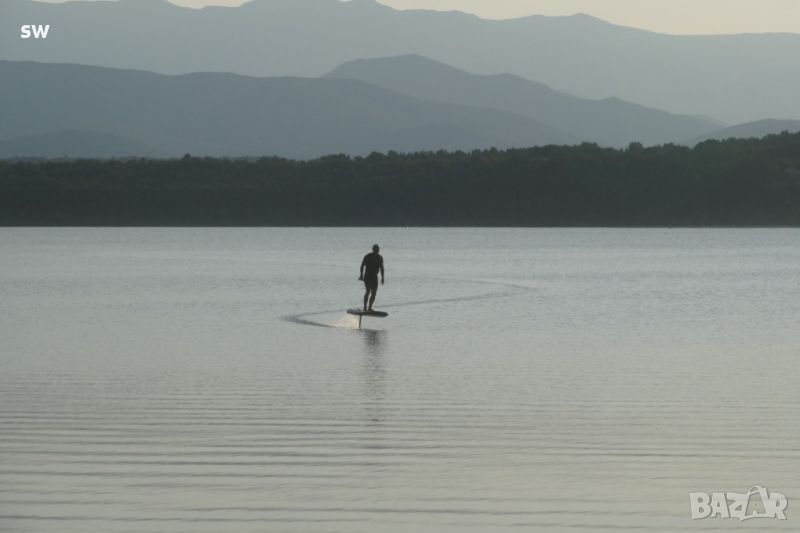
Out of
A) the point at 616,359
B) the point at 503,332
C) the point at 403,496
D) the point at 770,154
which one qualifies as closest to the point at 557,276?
the point at 503,332

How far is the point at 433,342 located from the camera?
31625 millimetres

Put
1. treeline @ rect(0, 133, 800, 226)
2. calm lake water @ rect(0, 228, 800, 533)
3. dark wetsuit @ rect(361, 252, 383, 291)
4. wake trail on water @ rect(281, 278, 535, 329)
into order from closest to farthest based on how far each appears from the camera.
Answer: calm lake water @ rect(0, 228, 800, 533) < dark wetsuit @ rect(361, 252, 383, 291) < wake trail on water @ rect(281, 278, 535, 329) < treeline @ rect(0, 133, 800, 226)

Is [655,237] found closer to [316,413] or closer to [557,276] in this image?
[557,276]

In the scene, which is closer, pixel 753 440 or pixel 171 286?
pixel 753 440

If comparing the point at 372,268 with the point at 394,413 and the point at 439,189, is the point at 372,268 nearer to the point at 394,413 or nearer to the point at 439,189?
the point at 394,413

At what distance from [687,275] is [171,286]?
2259cm

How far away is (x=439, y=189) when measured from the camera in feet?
538

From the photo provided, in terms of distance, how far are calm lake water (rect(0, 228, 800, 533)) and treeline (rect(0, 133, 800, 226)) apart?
111109 mm

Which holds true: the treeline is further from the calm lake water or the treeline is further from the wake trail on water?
the calm lake water

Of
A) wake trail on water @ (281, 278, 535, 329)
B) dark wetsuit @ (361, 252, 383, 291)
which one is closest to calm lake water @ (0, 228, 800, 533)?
wake trail on water @ (281, 278, 535, 329)

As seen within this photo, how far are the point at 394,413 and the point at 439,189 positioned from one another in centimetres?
14460

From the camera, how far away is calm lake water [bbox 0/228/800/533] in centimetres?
1381

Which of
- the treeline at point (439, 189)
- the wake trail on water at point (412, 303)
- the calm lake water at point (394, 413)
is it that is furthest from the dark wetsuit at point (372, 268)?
the treeline at point (439, 189)

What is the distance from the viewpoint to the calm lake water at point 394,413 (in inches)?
544
